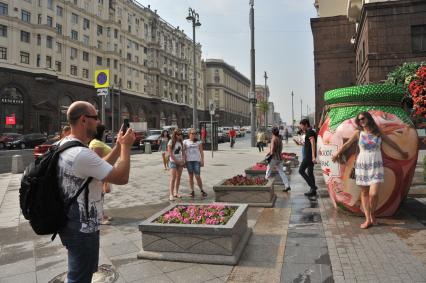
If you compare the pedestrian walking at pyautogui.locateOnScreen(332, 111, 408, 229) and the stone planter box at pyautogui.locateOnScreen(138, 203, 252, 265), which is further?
the pedestrian walking at pyautogui.locateOnScreen(332, 111, 408, 229)

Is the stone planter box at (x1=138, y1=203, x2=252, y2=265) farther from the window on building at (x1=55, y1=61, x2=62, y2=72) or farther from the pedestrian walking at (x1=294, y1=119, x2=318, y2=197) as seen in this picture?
the window on building at (x1=55, y1=61, x2=62, y2=72)

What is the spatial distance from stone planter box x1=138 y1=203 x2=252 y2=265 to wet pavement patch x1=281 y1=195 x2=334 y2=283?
26.7 inches

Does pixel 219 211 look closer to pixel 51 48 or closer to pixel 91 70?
pixel 51 48

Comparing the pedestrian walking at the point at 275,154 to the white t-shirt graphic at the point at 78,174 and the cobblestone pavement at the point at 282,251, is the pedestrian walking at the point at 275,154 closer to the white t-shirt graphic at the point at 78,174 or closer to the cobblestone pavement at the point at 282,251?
the cobblestone pavement at the point at 282,251

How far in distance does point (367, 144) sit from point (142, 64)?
228 feet

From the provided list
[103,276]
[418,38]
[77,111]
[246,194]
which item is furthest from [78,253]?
[418,38]

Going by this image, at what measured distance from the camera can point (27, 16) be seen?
149 ft

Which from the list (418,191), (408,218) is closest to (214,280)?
(408,218)

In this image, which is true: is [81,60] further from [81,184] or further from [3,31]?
[81,184]

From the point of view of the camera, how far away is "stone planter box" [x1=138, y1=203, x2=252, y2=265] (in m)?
4.70

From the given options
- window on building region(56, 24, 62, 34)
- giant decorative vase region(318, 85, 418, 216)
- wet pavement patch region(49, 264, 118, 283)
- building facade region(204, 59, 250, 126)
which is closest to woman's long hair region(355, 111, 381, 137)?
giant decorative vase region(318, 85, 418, 216)

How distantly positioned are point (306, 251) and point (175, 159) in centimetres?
478

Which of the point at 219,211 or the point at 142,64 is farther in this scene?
the point at 142,64

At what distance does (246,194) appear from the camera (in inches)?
324
